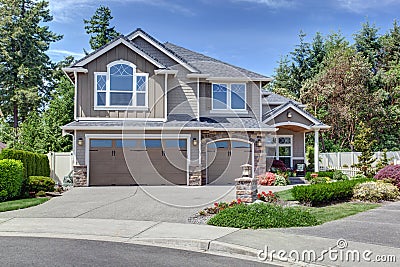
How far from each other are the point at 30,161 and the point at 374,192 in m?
13.5

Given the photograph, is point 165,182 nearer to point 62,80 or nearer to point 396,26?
point 62,80

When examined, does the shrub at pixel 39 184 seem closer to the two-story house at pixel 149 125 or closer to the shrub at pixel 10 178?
the shrub at pixel 10 178

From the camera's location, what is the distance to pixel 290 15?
25219mm

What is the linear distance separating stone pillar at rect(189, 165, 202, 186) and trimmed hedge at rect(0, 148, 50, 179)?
6942 millimetres

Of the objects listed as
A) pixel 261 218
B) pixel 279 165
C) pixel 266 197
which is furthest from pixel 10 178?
pixel 279 165

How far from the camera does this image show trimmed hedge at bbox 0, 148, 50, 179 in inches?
652

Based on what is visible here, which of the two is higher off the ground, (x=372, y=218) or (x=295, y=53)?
(x=295, y=53)

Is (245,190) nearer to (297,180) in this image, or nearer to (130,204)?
(130,204)

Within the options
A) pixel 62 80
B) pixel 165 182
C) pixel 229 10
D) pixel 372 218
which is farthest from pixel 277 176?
pixel 62 80

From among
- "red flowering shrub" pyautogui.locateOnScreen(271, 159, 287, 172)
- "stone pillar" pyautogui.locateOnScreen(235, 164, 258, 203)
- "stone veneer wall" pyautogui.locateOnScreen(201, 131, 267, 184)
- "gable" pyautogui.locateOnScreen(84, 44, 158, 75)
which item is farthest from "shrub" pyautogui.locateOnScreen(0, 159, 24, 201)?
"red flowering shrub" pyautogui.locateOnScreen(271, 159, 287, 172)

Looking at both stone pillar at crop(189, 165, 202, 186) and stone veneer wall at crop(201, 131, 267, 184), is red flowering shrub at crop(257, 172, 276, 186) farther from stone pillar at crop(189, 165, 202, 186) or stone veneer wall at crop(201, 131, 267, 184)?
stone pillar at crop(189, 165, 202, 186)

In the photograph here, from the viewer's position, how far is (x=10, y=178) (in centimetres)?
1516

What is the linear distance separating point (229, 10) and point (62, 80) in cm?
1518

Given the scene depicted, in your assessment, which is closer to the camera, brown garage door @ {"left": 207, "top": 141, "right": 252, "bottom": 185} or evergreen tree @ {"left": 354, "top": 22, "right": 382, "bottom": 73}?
brown garage door @ {"left": 207, "top": 141, "right": 252, "bottom": 185}
